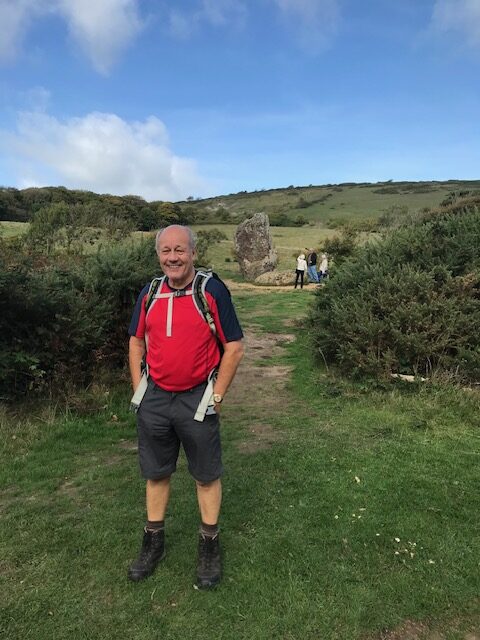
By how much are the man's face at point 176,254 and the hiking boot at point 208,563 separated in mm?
1703

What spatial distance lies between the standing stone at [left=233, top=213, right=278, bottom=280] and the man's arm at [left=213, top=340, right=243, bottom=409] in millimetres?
22990

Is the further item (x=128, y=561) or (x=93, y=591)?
(x=128, y=561)

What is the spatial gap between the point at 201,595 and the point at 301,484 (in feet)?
5.38

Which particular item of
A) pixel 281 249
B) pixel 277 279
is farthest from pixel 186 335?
pixel 281 249

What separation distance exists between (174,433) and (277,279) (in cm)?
2140

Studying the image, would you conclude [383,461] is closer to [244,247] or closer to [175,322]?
[175,322]

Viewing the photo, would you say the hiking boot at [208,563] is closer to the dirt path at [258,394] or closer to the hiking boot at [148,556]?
the hiking boot at [148,556]

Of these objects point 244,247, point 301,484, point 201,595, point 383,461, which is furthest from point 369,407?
point 244,247

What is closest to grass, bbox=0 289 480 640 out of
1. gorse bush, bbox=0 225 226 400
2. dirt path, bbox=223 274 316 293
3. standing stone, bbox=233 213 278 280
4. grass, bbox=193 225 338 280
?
gorse bush, bbox=0 225 226 400

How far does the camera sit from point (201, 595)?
10.1 feet

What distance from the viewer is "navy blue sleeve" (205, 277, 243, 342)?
304 cm

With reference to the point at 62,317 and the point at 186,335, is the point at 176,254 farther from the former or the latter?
the point at 62,317

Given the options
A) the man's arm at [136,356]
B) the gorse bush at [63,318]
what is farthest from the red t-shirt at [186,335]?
the gorse bush at [63,318]

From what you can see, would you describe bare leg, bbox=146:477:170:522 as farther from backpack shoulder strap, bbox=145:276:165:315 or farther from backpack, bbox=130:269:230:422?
backpack shoulder strap, bbox=145:276:165:315
